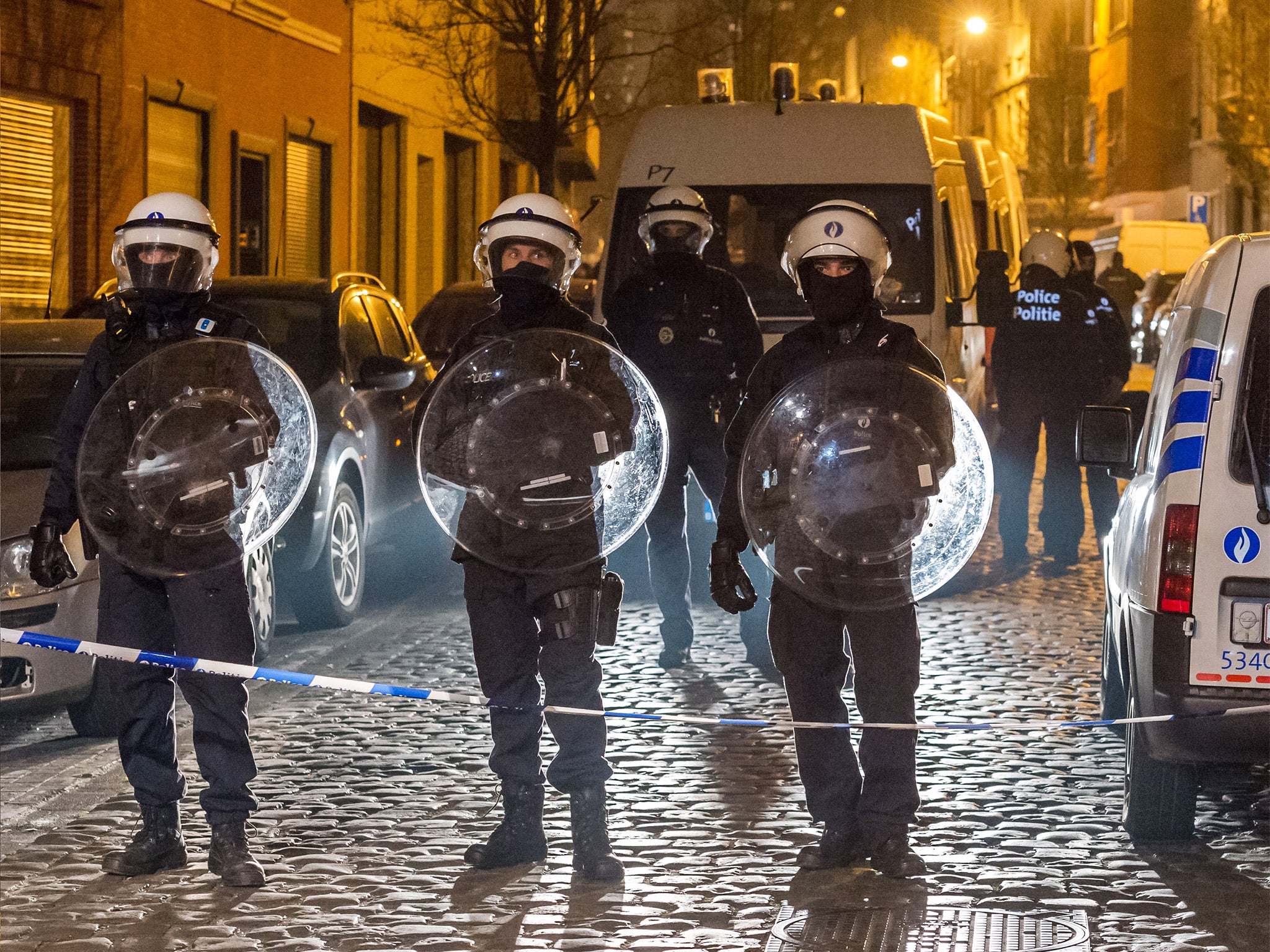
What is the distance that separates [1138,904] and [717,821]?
1459mm

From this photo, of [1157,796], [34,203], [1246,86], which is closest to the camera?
[1157,796]

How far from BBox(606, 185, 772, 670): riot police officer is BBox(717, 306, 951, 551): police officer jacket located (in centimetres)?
315

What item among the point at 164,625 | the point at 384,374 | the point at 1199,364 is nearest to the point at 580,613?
the point at 164,625

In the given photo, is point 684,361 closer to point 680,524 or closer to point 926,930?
point 680,524

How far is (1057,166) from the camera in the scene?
66.6 meters

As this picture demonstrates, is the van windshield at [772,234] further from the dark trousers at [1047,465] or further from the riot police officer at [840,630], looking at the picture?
the riot police officer at [840,630]

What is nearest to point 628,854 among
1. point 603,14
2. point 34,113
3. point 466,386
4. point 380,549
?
point 466,386

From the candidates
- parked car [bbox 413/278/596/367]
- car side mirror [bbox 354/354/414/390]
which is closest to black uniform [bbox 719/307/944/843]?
car side mirror [bbox 354/354/414/390]

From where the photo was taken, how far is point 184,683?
6.07 meters

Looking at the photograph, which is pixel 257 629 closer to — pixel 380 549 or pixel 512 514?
pixel 512 514

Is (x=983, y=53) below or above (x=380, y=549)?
above

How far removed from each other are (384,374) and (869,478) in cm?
489

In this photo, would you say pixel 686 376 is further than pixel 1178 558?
Yes

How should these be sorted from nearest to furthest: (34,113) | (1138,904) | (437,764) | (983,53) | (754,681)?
(1138,904) < (437,764) < (754,681) < (34,113) < (983,53)
